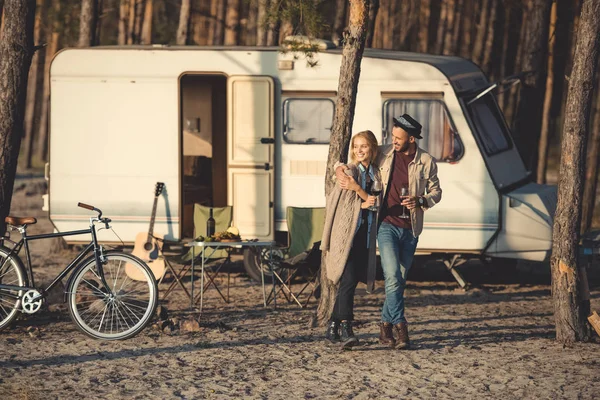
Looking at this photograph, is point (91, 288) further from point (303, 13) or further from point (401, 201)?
point (303, 13)

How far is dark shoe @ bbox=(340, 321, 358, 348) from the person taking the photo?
7.68 meters

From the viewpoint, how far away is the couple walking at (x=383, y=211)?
7430mm

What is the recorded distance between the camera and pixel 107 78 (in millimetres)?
11133

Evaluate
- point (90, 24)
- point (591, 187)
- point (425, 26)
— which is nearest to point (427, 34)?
point (425, 26)

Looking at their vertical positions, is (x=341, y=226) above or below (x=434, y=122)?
below

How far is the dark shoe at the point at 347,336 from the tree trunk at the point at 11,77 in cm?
317

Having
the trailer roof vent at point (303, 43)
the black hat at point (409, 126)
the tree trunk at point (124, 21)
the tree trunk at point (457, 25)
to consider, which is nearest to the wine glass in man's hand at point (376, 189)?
the black hat at point (409, 126)

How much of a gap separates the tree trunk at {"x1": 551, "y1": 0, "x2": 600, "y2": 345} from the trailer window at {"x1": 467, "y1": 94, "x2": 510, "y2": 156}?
301 cm

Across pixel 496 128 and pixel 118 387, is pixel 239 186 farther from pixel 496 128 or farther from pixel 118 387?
pixel 118 387

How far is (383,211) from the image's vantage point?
7504mm

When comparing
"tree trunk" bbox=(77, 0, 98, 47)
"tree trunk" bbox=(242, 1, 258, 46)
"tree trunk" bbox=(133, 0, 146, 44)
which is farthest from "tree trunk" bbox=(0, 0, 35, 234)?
"tree trunk" bbox=(133, 0, 146, 44)

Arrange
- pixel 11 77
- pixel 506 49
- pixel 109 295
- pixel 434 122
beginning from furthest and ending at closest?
pixel 506 49, pixel 434 122, pixel 11 77, pixel 109 295

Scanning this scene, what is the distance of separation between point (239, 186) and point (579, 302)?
14.2ft

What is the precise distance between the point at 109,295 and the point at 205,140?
5218 mm
